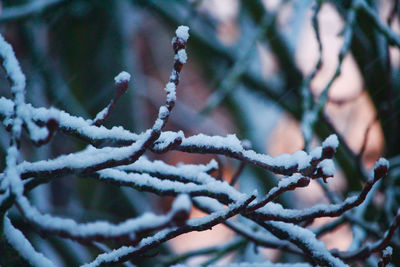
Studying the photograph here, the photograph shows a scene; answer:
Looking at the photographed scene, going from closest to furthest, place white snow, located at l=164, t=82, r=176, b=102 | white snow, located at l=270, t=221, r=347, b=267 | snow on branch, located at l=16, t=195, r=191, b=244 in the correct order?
snow on branch, located at l=16, t=195, r=191, b=244
white snow, located at l=164, t=82, r=176, b=102
white snow, located at l=270, t=221, r=347, b=267

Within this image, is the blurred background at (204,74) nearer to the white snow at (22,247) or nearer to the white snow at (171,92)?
the white snow at (171,92)

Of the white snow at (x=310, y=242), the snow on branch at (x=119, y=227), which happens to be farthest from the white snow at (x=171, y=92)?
the white snow at (x=310, y=242)

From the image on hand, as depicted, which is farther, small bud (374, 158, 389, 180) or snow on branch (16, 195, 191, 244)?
small bud (374, 158, 389, 180)

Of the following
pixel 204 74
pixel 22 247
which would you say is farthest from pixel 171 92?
pixel 204 74

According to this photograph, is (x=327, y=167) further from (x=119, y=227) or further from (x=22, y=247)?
(x=22, y=247)

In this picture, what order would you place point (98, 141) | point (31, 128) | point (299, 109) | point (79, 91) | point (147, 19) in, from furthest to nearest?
point (147, 19)
point (79, 91)
point (299, 109)
point (98, 141)
point (31, 128)

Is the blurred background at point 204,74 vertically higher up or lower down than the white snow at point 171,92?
higher up

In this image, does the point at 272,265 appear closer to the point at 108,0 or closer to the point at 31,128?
the point at 31,128

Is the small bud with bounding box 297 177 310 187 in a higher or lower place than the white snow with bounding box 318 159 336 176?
lower

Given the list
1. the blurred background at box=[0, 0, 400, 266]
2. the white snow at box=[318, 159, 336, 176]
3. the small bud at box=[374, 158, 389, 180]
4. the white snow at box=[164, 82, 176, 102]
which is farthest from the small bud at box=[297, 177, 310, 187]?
the blurred background at box=[0, 0, 400, 266]

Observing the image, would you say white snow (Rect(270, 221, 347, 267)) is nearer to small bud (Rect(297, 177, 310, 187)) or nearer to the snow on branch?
small bud (Rect(297, 177, 310, 187))

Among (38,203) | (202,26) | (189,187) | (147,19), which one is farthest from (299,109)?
(147,19)
